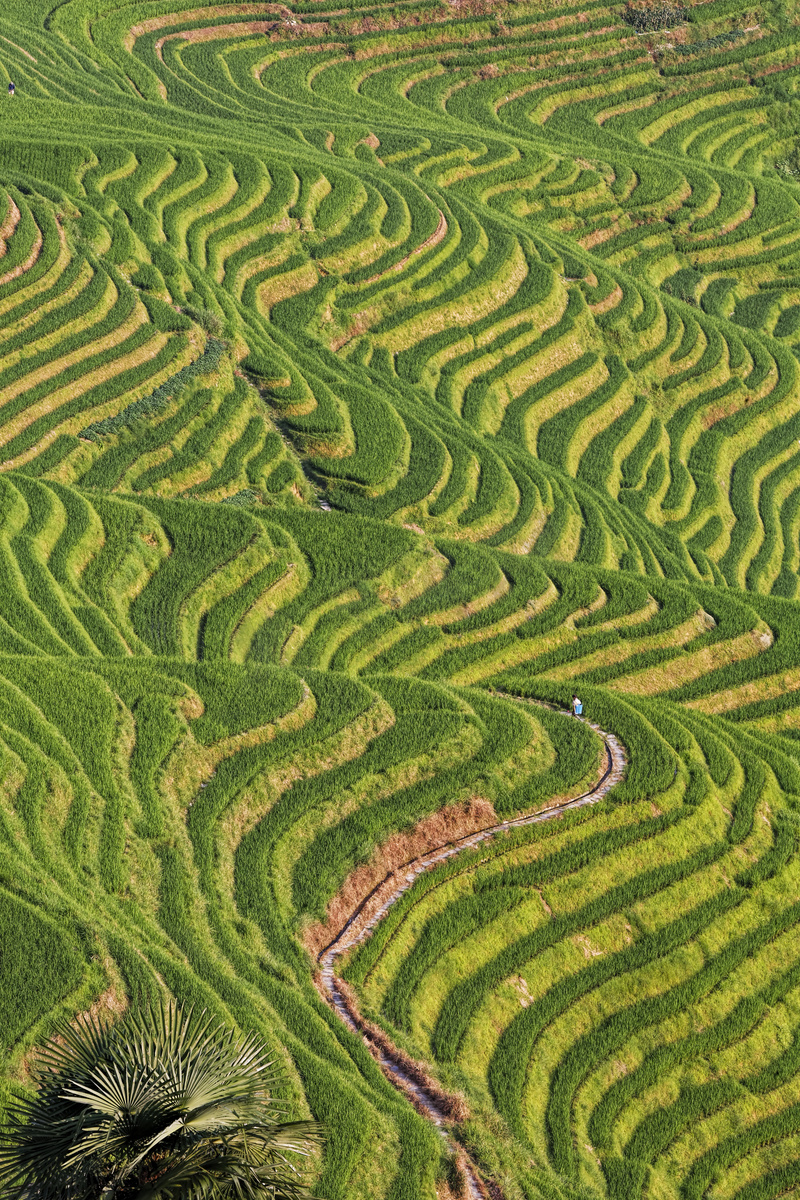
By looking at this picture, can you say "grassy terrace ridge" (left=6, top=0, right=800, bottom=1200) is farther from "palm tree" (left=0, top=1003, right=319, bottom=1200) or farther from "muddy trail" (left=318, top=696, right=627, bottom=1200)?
"palm tree" (left=0, top=1003, right=319, bottom=1200)

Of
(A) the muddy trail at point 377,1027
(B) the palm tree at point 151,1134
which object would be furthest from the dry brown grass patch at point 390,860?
(B) the palm tree at point 151,1134

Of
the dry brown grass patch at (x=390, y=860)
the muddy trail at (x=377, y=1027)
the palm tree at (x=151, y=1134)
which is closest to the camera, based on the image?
the palm tree at (x=151, y=1134)

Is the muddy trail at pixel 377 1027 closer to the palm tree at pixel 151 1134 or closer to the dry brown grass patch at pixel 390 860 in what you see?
the dry brown grass patch at pixel 390 860

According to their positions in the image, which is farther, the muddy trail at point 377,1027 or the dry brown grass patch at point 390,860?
the dry brown grass patch at point 390,860

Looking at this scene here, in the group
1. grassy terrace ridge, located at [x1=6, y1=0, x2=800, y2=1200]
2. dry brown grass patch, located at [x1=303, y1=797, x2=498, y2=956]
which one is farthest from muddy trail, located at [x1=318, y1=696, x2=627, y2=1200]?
grassy terrace ridge, located at [x1=6, y1=0, x2=800, y2=1200]

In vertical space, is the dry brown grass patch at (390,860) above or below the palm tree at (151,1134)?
above

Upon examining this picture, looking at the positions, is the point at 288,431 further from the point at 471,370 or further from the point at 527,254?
the point at 527,254

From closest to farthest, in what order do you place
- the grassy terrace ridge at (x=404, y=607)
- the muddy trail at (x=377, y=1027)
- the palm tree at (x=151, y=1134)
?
1. the palm tree at (x=151, y=1134)
2. the muddy trail at (x=377, y=1027)
3. the grassy terrace ridge at (x=404, y=607)
